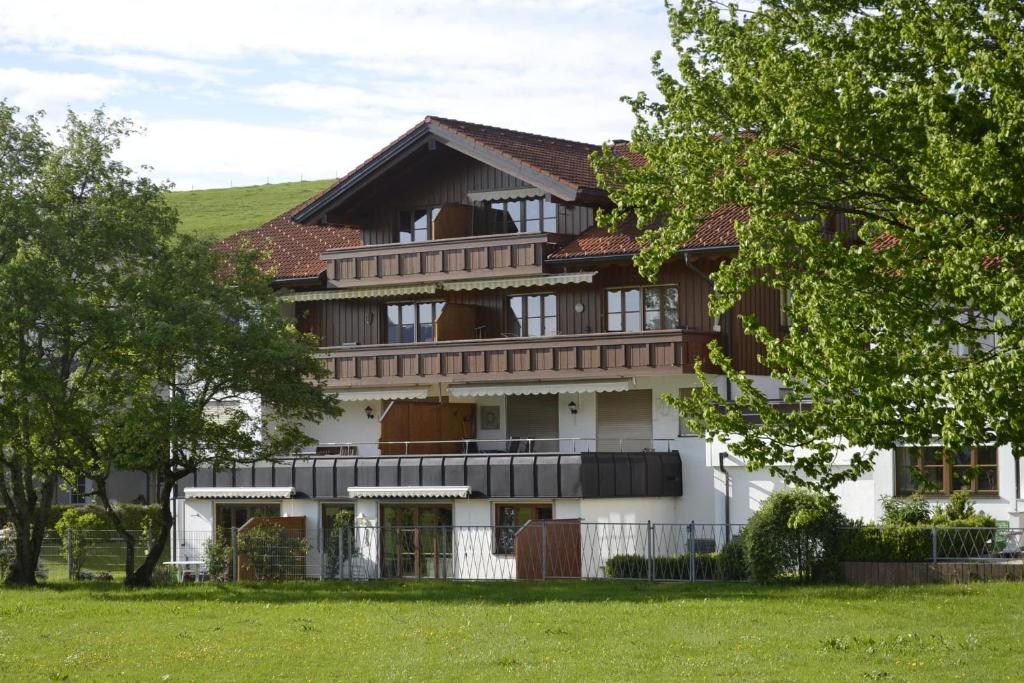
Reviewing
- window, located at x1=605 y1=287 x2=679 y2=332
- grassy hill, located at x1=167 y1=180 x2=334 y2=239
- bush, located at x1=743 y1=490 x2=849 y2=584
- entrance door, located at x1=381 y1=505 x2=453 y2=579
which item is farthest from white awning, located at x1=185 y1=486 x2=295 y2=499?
grassy hill, located at x1=167 y1=180 x2=334 y2=239

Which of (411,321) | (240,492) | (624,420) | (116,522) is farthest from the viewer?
(411,321)

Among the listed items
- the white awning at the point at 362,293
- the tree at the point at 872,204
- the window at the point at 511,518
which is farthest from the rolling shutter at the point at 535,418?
the tree at the point at 872,204

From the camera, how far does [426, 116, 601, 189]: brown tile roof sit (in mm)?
46250

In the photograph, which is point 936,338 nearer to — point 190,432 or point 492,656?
point 492,656

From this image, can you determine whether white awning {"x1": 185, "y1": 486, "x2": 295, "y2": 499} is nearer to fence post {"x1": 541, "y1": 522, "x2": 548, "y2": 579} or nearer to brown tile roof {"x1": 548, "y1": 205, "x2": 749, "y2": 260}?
fence post {"x1": 541, "y1": 522, "x2": 548, "y2": 579}

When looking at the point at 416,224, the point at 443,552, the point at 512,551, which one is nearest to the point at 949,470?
the point at 512,551

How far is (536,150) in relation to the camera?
4847 centimetres

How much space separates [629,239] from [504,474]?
8.12 meters

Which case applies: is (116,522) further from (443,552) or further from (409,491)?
(409,491)

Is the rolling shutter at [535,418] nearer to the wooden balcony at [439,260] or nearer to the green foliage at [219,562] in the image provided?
the wooden balcony at [439,260]

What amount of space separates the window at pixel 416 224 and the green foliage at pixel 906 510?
58.8 feet

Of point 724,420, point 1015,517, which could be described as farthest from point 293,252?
point 724,420

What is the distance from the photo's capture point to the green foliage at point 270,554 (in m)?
38.0

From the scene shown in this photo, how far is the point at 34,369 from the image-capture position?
111ft
